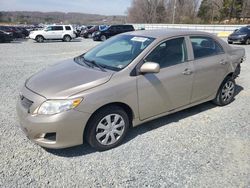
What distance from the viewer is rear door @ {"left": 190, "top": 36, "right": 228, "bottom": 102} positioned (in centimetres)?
410

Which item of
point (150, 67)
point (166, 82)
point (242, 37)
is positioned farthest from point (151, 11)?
point (150, 67)

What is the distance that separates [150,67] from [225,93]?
7.88 ft

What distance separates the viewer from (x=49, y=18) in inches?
3935

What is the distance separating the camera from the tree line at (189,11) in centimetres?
4631

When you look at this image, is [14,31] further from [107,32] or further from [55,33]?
[107,32]

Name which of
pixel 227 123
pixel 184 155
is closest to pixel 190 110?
pixel 227 123

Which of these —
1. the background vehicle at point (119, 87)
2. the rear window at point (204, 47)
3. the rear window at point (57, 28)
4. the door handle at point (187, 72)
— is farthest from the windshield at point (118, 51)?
the rear window at point (57, 28)

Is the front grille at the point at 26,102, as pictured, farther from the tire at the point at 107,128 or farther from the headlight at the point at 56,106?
the tire at the point at 107,128

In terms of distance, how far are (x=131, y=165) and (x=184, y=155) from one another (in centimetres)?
76

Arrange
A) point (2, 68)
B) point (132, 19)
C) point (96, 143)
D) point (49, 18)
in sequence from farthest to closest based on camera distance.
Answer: point (49, 18) → point (132, 19) → point (2, 68) → point (96, 143)

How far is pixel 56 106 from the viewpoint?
2861 millimetres

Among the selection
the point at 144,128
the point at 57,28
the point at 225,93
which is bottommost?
the point at 57,28

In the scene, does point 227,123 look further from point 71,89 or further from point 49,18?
point 49,18

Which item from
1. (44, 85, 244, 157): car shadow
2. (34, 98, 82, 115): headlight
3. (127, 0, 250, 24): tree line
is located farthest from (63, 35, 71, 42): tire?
(127, 0, 250, 24): tree line
